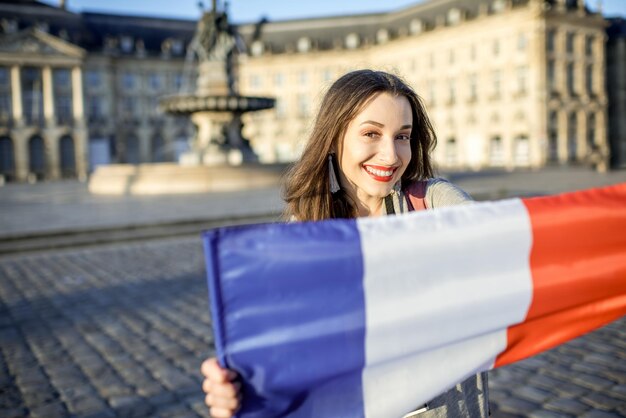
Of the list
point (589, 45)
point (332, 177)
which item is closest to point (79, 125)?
point (589, 45)

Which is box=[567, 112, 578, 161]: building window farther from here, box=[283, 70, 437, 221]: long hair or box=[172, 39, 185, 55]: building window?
box=[283, 70, 437, 221]: long hair

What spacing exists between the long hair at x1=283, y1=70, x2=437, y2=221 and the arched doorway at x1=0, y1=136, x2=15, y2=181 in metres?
72.1

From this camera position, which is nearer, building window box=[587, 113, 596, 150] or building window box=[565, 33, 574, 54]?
building window box=[565, 33, 574, 54]

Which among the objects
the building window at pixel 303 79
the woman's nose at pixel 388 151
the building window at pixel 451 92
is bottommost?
the woman's nose at pixel 388 151

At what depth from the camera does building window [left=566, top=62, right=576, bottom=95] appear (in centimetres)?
5753

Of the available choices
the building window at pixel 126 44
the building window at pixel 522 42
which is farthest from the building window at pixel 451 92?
the building window at pixel 126 44

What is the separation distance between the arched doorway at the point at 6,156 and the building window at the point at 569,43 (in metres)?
61.1

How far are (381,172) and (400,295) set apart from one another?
1.60 feet

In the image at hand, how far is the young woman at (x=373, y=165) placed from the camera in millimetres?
2014

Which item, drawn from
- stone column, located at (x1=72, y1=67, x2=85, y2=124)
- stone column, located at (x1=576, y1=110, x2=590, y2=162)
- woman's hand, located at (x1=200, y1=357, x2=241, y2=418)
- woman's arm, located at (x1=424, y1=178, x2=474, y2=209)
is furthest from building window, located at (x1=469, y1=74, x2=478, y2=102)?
woman's hand, located at (x1=200, y1=357, x2=241, y2=418)

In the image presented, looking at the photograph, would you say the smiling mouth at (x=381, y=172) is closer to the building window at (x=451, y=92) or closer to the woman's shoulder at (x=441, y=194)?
the woman's shoulder at (x=441, y=194)

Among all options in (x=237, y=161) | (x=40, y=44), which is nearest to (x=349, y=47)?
(x=40, y=44)

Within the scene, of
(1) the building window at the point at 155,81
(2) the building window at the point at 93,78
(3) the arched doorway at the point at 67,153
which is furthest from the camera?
(1) the building window at the point at 155,81

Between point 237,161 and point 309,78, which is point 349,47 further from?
point 237,161
